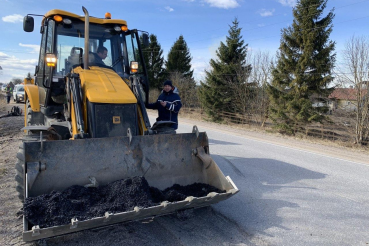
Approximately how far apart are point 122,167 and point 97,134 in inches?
27.0

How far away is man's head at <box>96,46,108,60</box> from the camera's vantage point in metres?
5.99

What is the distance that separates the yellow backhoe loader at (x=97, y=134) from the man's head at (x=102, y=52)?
7 centimetres

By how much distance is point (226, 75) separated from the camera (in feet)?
71.7

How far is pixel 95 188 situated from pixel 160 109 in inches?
120

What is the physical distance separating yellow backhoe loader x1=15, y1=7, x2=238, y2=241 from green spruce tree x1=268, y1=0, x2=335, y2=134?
1258 centimetres

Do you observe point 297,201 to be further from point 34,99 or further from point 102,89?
point 34,99

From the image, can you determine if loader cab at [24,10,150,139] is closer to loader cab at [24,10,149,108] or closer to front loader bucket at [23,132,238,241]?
loader cab at [24,10,149,108]

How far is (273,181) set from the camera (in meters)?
5.95

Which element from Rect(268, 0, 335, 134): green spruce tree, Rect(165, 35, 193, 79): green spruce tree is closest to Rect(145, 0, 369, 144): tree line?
Rect(268, 0, 335, 134): green spruce tree

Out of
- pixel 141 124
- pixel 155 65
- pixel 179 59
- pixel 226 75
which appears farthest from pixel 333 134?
pixel 155 65

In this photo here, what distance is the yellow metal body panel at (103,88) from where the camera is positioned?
15.0 ft

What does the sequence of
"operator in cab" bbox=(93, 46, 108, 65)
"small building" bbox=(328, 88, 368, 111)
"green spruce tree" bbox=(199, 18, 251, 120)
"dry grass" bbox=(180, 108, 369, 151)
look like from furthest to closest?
"green spruce tree" bbox=(199, 18, 251, 120)
"small building" bbox=(328, 88, 368, 111)
"dry grass" bbox=(180, 108, 369, 151)
"operator in cab" bbox=(93, 46, 108, 65)

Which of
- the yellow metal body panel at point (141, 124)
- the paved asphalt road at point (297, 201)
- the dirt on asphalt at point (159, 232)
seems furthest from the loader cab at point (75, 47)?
the paved asphalt road at point (297, 201)

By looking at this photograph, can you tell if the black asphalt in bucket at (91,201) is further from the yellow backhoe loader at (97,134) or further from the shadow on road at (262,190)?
the shadow on road at (262,190)
